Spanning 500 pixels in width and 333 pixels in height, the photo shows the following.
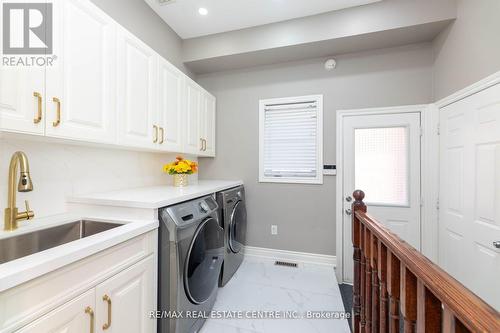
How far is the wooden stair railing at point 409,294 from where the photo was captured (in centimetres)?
47

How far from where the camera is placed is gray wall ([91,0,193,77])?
1911 millimetres

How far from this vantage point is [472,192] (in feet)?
5.75

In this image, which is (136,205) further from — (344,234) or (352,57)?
(352,57)

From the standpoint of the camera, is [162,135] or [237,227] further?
[237,227]

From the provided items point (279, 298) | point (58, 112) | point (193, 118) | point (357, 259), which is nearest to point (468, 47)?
point (357, 259)

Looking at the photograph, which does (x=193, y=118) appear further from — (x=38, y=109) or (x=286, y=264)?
(x=286, y=264)

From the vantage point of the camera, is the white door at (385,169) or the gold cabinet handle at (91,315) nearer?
the gold cabinet handle at (91,315)

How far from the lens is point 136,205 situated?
53.1 inches

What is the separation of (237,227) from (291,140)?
1314 mm

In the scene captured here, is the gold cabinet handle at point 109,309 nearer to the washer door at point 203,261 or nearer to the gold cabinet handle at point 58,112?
the washer door at point 203,261

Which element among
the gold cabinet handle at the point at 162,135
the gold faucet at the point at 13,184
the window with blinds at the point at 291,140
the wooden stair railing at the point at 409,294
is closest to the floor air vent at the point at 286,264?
the window with blinds at the point at 291,140

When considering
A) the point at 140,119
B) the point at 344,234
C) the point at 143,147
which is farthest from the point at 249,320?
the point at 140,119

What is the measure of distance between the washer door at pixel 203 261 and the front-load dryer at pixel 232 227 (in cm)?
32

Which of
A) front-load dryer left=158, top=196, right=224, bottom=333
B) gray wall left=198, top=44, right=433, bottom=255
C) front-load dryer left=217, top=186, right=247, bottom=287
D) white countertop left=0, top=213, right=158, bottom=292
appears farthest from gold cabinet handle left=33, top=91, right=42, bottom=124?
gray wall left=198, top=44, right=433, bottom=255
